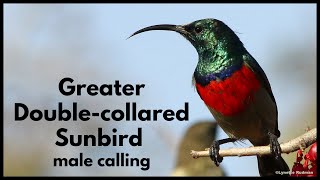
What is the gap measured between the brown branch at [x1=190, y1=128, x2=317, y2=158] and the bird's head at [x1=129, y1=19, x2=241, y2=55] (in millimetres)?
879

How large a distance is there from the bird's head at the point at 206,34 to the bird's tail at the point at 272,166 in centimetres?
89

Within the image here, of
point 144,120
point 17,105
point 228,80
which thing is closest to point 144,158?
point 144,120

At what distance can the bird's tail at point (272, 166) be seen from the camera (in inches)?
232

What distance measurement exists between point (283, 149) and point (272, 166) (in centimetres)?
82

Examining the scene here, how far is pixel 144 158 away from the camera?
24.0 feet

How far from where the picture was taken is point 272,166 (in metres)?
5.99

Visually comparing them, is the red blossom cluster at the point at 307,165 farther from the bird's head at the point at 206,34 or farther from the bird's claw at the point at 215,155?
the bird's head at the point at 206,34

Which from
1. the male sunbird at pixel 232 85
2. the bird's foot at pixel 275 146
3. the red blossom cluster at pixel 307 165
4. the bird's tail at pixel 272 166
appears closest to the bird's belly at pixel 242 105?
the male sunbird at pixel 232 85

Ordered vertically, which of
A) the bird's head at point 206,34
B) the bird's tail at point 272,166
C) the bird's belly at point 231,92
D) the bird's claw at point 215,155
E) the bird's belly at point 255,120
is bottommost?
the bird's tail at point 272,166

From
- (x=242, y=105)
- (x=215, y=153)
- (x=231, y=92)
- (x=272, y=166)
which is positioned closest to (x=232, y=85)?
(x=231, y=92)

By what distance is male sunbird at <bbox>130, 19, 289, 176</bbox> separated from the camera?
5.82 m

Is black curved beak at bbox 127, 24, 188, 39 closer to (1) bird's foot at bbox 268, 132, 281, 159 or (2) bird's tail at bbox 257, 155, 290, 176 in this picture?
(1) bird's foot at bbox 268, 132, 281, 159

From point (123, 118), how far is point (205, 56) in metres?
1.16

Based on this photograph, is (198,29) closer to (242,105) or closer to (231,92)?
(231,92)
